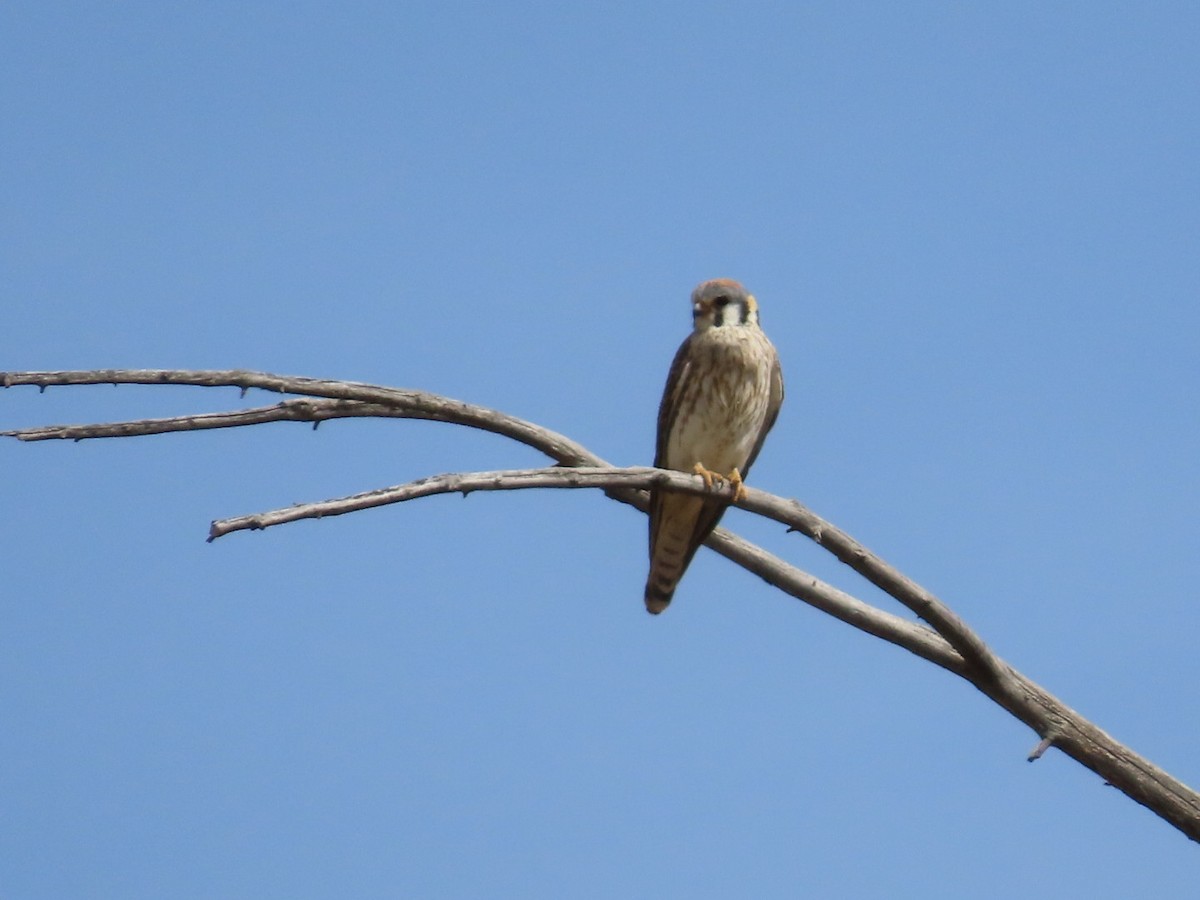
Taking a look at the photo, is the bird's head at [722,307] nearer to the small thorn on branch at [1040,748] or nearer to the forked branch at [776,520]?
the forked branch at [776,520]

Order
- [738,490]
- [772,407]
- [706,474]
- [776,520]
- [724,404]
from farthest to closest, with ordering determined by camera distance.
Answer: [772,407]
[724,404]
[706,474]
[738,490]
[776,520]

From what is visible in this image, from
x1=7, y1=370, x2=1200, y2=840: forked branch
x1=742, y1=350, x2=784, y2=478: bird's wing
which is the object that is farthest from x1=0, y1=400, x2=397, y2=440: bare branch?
x1=742, y1=350, x2=784, y2=478: bird's wing

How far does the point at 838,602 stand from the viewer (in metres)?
4.57

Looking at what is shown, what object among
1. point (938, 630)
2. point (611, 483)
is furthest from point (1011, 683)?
point (611, 483)

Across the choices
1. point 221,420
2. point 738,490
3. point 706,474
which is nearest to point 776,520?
point 738,490

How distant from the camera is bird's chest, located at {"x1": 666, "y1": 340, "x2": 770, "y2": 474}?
5.75 meters

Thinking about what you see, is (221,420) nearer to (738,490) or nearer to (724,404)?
(738,490)

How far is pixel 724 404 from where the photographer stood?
18.9ft

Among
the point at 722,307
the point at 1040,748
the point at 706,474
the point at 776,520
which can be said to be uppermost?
the point at 722,307

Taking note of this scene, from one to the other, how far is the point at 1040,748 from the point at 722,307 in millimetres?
2171

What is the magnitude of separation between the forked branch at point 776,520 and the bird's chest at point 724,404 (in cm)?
92

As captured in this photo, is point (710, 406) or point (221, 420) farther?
point (710, 406)

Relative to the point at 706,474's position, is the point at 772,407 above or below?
above

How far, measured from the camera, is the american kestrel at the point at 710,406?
18.4 ft
